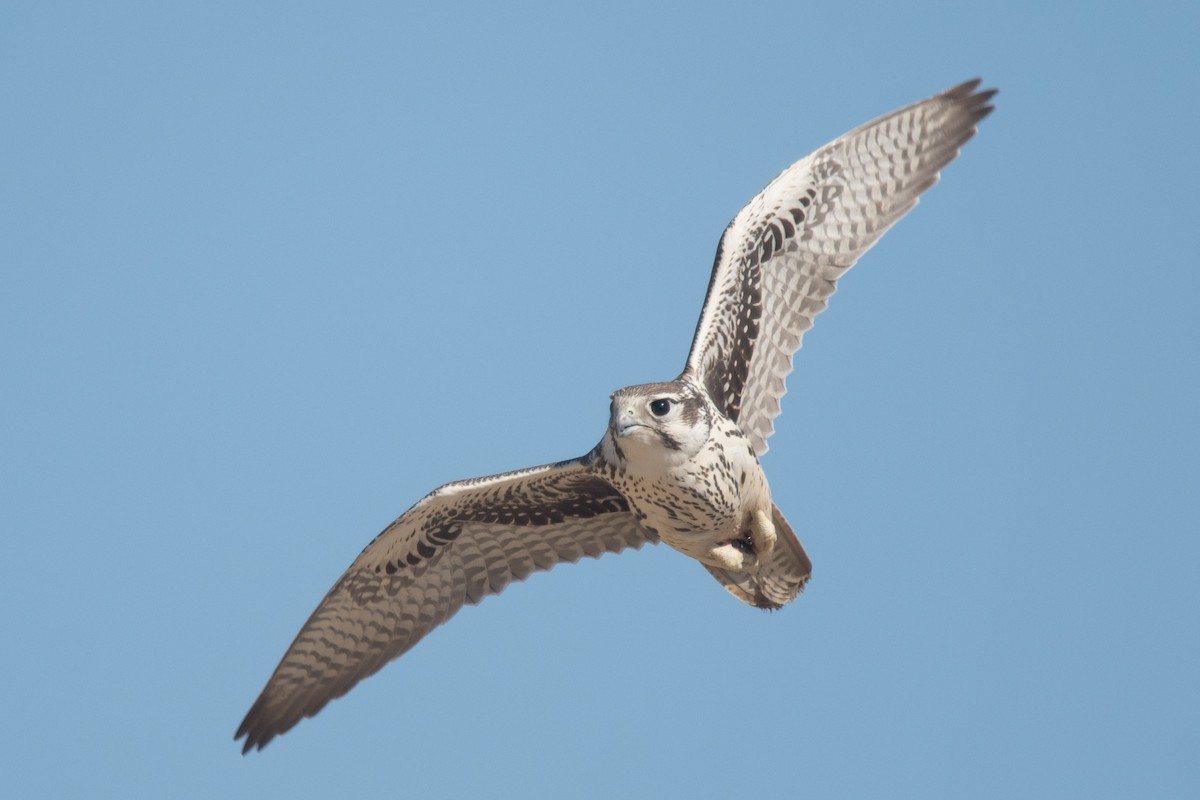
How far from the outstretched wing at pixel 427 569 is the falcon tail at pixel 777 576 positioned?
0.64 metres

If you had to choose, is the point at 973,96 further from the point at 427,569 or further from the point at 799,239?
the point at 427,569

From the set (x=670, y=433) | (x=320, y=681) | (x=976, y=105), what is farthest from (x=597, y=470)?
(x=976, y=105)

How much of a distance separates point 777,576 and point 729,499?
114 cm

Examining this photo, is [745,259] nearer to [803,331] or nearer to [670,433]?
[803,331]

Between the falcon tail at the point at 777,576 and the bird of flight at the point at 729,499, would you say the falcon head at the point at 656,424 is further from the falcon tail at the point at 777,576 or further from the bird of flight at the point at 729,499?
the falcon tail at the point at 777,576

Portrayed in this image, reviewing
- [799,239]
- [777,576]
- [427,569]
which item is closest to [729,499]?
[777,576]

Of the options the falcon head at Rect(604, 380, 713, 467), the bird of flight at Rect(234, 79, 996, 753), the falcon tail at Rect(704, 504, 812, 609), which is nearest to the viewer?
the falcon head at Rect(604, 380, 713, 467)

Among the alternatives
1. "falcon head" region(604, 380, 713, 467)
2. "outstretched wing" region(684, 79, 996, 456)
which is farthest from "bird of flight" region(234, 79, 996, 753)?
"falcon head" region(604, 380, 713, 467)

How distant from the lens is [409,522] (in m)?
10.0

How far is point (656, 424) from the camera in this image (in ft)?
28.1

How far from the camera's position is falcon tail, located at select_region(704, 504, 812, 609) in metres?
9.62

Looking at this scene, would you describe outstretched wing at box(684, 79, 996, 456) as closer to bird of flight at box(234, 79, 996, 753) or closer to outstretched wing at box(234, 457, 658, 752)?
bird of flight at box(234, 79, 996, 753)

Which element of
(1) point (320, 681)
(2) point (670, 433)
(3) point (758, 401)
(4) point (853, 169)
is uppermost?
(4) point (853, 169)

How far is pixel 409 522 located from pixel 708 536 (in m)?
2.00
